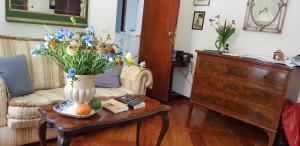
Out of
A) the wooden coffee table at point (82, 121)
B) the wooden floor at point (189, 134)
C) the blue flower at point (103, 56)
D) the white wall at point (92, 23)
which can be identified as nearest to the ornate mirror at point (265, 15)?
the wooden floor at point (189, 134)

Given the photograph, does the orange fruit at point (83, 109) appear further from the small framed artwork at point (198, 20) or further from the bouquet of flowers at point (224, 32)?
the small framed artwork at point (198, 20)

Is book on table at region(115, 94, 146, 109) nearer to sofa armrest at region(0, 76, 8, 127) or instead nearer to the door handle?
sofa armrest at region(0, 76, 8, 127)

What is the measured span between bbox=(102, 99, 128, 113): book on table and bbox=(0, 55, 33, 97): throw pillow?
0.80 metres

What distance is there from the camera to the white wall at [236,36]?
2.79 meters

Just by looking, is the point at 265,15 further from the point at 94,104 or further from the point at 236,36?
the point at 94,104

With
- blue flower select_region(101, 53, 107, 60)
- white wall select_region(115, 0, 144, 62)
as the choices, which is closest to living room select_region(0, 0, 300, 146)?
blue flower select_region(101, 53, 107, 60)

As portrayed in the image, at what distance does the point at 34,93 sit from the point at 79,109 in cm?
97

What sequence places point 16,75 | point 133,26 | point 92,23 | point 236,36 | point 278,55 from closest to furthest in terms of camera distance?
point 16,75
point 278,55
point 92,23
point 236,36
point 133,26

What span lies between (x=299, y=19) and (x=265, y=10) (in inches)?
15.3

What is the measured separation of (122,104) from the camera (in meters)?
1.88

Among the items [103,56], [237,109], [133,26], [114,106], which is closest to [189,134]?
[237,109]

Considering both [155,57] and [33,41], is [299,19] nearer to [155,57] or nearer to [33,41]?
[155,57]

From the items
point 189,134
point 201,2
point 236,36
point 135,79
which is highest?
point 201,2

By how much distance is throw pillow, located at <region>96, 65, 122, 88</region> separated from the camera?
9.04ft
